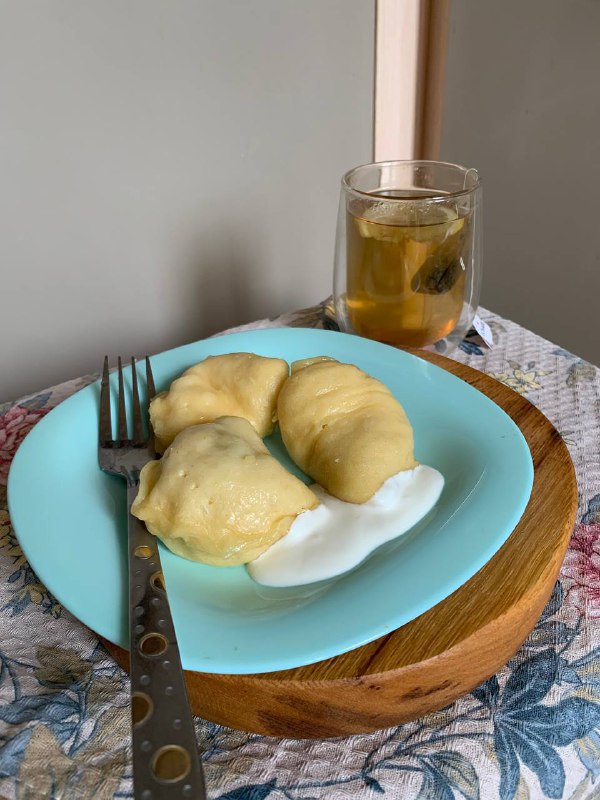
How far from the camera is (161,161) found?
985 mm

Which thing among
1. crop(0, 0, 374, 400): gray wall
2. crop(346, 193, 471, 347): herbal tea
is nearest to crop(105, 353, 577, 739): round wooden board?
crop(346, 193, 471, 347): herbal tea

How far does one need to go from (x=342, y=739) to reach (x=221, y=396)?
0.93ft

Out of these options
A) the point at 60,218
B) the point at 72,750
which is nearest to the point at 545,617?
the point at 72,750

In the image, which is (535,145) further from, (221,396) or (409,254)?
(221,396)

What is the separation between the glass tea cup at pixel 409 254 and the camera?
0.64 meters

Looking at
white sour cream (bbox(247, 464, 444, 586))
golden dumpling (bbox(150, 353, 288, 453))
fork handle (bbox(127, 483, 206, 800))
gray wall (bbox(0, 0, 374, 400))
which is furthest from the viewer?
gray wall (bbox(0, 0, 374, 400))

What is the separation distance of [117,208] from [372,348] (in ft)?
1.79

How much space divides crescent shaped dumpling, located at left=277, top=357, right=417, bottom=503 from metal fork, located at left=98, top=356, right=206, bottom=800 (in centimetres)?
13

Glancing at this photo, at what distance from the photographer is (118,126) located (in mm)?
920

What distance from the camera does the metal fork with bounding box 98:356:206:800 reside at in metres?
0.28

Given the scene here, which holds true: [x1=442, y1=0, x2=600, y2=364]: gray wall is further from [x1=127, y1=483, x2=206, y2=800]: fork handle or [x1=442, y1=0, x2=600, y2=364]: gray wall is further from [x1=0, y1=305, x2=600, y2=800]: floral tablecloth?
[x1=127, y1=483, x2=206, y2=800]: fork handle

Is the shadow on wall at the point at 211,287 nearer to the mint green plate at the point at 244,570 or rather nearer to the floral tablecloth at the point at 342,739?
the mint green plate at the point at 244,570

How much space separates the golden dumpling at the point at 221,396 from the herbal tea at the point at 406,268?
182 mm

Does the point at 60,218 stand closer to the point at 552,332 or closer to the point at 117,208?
the point at 117,208
